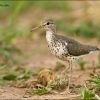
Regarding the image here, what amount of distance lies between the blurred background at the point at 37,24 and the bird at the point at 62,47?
103 centimetres

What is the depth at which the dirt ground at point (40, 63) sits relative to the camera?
6844 mm

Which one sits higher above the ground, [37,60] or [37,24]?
[37,24]

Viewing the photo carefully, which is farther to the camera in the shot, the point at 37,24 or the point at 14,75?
the point at 37,24

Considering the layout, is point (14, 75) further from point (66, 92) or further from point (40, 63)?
point (40, 63)

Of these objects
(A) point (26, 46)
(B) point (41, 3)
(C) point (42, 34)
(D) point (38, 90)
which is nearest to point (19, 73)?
(D) point (38, 90)

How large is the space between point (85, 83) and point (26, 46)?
419cm

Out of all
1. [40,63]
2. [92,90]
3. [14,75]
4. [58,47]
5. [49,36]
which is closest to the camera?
[92,90]

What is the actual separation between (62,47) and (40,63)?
2.23 meters

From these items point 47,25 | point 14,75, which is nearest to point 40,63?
point 14,75

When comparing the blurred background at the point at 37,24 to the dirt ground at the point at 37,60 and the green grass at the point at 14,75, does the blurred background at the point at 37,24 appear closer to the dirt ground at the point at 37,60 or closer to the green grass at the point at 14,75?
the dirt ground at the point at 37,60

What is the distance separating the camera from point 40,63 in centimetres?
982

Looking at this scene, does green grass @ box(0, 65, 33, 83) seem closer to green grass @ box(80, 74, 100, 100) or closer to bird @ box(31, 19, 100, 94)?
bird @ box(31, 19, 100, 94)

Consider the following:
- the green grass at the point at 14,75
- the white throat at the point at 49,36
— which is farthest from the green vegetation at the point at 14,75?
the white throat at the point at 49,36

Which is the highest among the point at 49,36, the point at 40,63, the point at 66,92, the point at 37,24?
the point at 37,24
